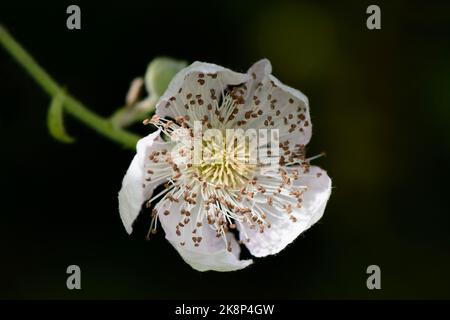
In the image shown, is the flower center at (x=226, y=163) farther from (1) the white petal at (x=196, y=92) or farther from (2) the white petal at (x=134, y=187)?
(2) the white petal at (x=134, y=187)

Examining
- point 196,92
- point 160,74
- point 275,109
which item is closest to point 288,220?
point 275,109

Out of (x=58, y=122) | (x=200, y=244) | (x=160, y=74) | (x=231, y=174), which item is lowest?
(x=200, y=244)

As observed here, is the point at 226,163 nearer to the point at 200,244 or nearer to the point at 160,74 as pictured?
the point at 200,244

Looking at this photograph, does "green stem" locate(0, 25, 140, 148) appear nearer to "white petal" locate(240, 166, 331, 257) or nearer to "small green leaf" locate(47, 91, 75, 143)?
"small green leaf" locate(47, 91, 75, 143)

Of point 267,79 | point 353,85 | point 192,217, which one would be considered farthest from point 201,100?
point 353,85

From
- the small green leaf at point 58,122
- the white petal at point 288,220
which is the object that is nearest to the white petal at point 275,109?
the white petal at point 288,220

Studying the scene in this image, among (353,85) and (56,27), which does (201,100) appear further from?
(353,85)

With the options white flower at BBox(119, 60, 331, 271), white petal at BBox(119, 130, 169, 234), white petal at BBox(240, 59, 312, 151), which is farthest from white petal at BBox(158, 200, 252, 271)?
white petal at BBox(240, 59, 312, 151)

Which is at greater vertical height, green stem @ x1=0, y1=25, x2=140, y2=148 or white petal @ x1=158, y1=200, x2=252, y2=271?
green stem @ x1=0, y1=25, x2=140, y2=148
